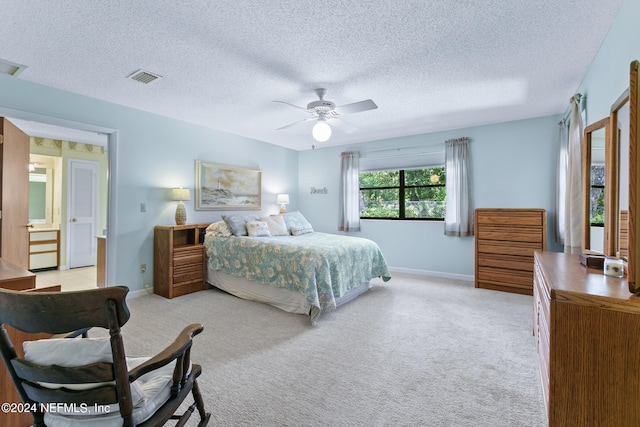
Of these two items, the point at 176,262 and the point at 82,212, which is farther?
the point at 82,212

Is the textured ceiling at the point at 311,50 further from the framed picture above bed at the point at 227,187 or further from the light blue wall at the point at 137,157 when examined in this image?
the framed picture above bed at the point at 227,187

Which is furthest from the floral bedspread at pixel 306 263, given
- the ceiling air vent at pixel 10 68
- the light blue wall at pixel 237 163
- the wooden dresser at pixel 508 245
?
the ceiling air vent at pixel 10 68

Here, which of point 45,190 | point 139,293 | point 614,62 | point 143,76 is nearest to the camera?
point 614,62

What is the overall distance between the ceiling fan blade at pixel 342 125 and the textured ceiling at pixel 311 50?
30.1 inches

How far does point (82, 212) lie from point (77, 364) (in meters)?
6.16

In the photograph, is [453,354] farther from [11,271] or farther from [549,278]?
[11,271]

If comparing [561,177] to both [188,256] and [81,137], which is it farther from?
[81,137]

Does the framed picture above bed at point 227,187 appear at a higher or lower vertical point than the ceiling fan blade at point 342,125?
lower

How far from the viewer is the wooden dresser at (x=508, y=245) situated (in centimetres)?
386

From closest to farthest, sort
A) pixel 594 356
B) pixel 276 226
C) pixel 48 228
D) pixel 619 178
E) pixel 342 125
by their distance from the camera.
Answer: pixel 594 356, pixel 619 178, pixel 342 125, pixel 276 226, pixel 48 228

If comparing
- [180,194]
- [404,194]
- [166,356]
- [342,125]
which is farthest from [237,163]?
[166,356]

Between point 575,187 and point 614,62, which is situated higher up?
point 614,62

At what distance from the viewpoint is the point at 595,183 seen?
2.08 meters

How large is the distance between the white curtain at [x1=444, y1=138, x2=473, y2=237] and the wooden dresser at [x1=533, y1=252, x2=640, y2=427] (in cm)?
343
